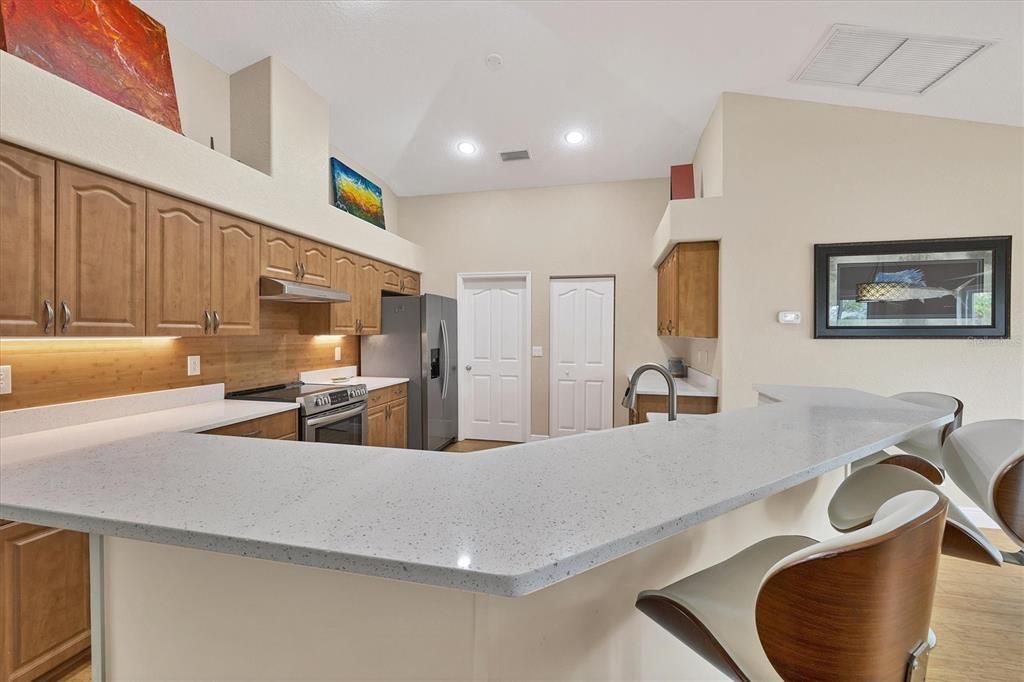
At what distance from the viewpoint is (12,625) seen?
1.58 m

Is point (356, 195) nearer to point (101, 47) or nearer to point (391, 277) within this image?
point (391, 277)

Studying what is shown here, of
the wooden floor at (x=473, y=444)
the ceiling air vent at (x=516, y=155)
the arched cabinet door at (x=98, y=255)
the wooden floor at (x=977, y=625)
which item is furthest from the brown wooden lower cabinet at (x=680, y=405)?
the arched cabinet door at (x=98, y=255)

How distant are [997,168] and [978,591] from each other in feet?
8.48

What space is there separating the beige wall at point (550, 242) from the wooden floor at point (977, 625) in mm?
2768

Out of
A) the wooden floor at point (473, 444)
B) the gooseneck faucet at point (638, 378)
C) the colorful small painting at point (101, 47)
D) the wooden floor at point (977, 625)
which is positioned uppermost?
the colorful small painting at point (101, 47)

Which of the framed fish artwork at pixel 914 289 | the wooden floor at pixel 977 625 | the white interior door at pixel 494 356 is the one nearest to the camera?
the wooden floor at pixel 977 625

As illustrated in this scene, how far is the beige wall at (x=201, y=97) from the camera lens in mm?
2748

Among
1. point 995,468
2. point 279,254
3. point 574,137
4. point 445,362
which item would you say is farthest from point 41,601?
point 574,137

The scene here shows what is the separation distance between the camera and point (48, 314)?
1807mm

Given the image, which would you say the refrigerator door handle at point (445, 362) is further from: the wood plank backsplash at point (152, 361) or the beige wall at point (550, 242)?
the wood plank backsplash at point (152, 361)

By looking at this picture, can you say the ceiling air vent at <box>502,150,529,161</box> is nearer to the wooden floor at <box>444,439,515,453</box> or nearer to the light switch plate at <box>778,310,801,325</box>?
the light switch plate at <box>778,310,801,325</box>

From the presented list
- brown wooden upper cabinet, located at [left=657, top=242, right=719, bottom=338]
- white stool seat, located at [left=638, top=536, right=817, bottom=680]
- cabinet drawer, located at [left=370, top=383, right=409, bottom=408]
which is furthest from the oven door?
brown wooden upper cabinet, located at [left=657, top=242, right=719, bottom=338]

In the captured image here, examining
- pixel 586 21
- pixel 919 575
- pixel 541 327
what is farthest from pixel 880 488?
pixel 541 327

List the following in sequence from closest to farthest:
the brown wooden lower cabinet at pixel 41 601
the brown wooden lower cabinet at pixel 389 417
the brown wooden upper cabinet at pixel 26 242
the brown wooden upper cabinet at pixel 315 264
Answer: the brown wooden lower cabinet at pixel 41 601
the brown wooden upper cabinet at pixel 26 242
the brown wooden upper cabinet at pixel 315 264
the brown wooden lower cabinet at pixel 389 417
